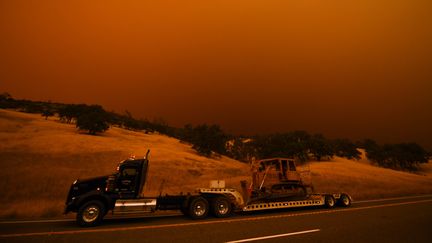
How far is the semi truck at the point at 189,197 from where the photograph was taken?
430 inches

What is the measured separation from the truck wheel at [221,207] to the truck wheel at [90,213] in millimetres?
5052

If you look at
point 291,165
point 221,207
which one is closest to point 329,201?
point 291,165

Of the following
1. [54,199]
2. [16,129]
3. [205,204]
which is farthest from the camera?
[16,129]

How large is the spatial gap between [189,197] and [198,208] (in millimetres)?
689

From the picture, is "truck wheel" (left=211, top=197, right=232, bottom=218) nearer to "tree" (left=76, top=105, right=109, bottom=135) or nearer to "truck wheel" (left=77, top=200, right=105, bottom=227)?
"truck wheel" (left=77, top=200, right=105, bottom=227)

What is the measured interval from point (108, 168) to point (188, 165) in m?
11.8

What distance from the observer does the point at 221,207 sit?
1285cm

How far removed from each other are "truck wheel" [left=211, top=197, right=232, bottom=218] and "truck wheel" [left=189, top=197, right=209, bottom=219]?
39cm

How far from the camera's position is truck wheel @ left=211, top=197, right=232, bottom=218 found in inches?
496

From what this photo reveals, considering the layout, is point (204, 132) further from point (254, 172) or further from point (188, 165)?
point (254, 172)

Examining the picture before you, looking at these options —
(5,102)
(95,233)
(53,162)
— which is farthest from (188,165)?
(5,102)

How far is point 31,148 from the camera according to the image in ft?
111

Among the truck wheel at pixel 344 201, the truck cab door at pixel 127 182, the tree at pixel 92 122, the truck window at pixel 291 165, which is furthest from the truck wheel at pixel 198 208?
the tree at pixel 92 122

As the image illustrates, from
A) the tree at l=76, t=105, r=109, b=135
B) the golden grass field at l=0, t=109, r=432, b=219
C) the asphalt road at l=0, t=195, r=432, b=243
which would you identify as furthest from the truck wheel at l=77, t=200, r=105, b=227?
the tree at l=76, t=105, r=109, b=135
